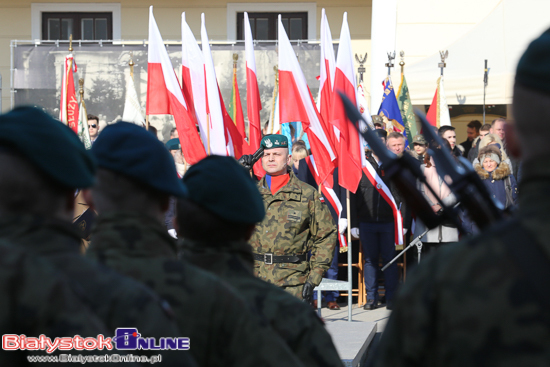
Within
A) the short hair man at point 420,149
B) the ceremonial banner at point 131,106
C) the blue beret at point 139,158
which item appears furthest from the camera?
the ceremonial banner at point 131,106

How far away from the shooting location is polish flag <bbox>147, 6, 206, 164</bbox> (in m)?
8.06

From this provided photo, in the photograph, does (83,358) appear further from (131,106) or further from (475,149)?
(131,106)

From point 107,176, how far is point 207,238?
0.34 metres

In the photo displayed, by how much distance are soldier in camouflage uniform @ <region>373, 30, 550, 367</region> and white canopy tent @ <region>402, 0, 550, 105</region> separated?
32.0 feet

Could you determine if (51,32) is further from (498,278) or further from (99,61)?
(498,278)

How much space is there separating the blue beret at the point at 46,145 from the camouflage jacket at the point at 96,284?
0.10 meters

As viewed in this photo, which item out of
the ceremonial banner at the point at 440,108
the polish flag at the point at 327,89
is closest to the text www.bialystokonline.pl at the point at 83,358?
the polish flag at the point at 327,89

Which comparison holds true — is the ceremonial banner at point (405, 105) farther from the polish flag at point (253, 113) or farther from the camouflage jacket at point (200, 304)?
the camouflage jacket at point (200, 304)

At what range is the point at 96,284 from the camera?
1.35 metres

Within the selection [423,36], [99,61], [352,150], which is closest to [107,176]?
[352,150]

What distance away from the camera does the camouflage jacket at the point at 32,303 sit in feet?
3.72

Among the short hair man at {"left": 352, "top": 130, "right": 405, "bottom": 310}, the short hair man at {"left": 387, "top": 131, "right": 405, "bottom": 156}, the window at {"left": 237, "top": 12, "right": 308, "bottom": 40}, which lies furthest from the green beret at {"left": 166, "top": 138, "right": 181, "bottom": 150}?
the window at {"left": 237, "top": 12, "right": 308, "bottom": 40}

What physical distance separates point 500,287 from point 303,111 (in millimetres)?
6792

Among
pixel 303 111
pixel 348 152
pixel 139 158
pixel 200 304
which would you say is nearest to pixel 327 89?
pixel 303 111
